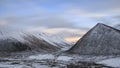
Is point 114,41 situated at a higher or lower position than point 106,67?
higher

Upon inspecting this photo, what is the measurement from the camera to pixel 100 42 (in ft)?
427

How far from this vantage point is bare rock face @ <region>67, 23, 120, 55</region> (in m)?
118

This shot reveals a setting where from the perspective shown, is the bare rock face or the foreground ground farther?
the bare rock face

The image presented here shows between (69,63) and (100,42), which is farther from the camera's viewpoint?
(100,42)

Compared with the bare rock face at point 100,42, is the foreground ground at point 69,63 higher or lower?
lower

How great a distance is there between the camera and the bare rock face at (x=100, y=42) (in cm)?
11849

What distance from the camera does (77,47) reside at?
13588 cm

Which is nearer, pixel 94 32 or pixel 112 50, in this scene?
pixel 112 50

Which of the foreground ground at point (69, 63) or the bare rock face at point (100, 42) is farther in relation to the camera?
the bare rock face at point (100, 42)

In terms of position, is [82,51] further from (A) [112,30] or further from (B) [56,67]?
(B) [56,67]

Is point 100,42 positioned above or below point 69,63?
above

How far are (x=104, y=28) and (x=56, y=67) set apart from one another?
78.9 m

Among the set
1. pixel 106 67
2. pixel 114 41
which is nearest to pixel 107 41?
pixel 114 41

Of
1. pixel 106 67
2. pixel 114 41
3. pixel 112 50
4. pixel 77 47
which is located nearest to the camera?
pixel 106 67
